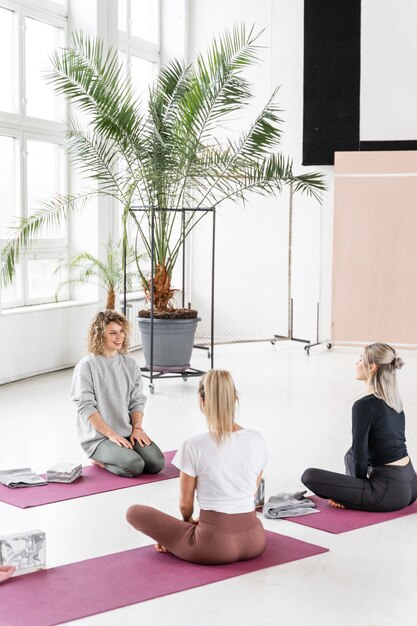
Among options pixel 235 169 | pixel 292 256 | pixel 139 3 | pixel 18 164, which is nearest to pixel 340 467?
pixel 235 169

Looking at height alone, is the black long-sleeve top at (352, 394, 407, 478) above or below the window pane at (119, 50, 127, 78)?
below

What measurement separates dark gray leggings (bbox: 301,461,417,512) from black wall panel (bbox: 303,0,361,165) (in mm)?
6736

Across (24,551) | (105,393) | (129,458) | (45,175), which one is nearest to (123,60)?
(45,175)

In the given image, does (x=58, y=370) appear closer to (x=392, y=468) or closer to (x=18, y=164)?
(x=18, y=164)

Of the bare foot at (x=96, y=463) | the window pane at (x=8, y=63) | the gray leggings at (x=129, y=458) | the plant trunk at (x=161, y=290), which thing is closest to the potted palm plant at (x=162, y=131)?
→ the plant trunk at (x=161, y=290)

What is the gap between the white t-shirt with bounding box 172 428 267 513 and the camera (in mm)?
3859

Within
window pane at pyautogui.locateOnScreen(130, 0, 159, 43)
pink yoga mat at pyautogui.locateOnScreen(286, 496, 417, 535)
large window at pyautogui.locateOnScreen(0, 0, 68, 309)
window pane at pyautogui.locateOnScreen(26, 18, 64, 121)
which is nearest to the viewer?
pink yoga mat at pyautogui.locateOnScreen(286, 496, 417, 535)

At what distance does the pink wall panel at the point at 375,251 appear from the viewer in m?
10.4

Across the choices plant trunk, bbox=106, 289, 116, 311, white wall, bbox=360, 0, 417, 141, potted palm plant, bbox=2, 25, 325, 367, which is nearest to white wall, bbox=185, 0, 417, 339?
white wall, bbox=360, 0, 417, 141

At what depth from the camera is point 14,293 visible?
915cm

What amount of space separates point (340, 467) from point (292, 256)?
19.8 ft

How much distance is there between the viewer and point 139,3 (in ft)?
37.0

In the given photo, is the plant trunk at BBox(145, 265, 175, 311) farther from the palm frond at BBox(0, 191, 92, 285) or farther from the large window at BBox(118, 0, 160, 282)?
the large window at BBox(118, 0, 160, 282)

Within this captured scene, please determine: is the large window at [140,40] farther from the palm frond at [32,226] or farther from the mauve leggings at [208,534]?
the mauve leggings at [208,534]
